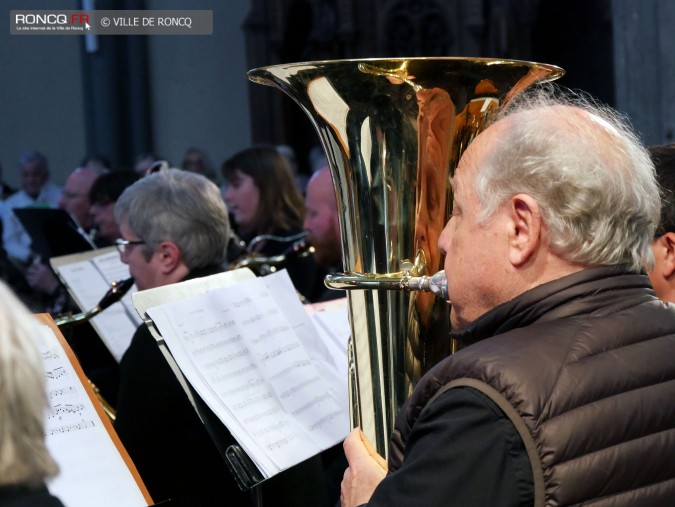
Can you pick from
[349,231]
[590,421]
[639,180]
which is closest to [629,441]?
[590,421]

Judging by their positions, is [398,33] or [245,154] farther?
[398,33]

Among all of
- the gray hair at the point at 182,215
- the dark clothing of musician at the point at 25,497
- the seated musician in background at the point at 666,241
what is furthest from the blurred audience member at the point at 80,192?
the dark clothing of musician at the point at 25,497

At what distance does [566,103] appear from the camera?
1.65 meters

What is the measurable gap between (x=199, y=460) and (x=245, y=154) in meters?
2.78

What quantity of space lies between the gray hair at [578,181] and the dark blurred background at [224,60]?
22.8 ft

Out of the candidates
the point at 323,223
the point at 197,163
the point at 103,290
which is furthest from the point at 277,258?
the point at 197,163

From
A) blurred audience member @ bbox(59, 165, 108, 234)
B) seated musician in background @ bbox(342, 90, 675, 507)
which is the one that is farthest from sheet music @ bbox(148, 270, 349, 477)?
blurred audience member @ bbox(59, 165, 108, 234)

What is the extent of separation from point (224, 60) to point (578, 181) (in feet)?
28.8

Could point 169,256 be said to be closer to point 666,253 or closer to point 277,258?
point 277,258

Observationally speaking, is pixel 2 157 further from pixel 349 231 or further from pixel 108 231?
pixel 349 231

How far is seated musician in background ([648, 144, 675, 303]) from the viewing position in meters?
2.03

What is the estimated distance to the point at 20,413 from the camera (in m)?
1.21

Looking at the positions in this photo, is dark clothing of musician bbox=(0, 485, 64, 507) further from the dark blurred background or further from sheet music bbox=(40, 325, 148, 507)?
the dark blurred background

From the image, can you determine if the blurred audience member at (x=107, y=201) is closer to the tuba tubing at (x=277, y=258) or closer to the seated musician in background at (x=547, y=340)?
the tuba tubing at (x=277, y=258)
